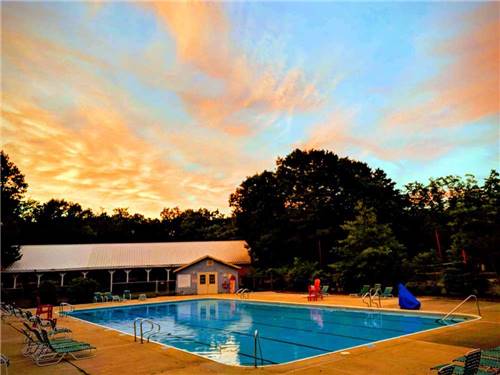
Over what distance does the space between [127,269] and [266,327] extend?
1809cm

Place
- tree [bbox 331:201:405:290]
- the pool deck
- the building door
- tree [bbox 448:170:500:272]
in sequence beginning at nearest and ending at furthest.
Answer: the pool deck < tree [bbox 448:170:500:272] < tree [bbox 331:201:405:290] < the building door

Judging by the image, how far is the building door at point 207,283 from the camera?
30.1 meters

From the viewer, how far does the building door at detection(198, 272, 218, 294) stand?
1185 inches

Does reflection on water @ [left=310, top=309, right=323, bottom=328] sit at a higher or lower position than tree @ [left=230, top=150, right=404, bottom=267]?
lower

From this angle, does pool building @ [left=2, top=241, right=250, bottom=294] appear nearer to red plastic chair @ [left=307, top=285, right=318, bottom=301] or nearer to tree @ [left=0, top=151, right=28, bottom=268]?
tree @ [left=0, top=151, right=28, bottom=268]

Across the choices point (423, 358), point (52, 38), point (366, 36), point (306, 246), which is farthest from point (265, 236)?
point (423, 358)

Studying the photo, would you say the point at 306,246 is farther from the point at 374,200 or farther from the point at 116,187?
the point at 116,187

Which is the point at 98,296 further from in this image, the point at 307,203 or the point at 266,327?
the point at 307,203

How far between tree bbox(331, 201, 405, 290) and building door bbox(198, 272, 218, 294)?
10613 millimetres

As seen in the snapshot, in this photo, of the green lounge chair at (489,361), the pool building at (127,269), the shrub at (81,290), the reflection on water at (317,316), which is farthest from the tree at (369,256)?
the shrub at (81,290)

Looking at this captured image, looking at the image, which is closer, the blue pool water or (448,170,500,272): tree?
the blue pool water

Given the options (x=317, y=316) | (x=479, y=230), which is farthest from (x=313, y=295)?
(x=479, y=230)

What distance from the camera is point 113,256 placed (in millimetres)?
30938

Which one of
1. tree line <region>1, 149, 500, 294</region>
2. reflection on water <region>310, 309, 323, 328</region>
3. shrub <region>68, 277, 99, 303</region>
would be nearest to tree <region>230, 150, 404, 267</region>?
tree line <region>1, 149, 500, 294</region>
